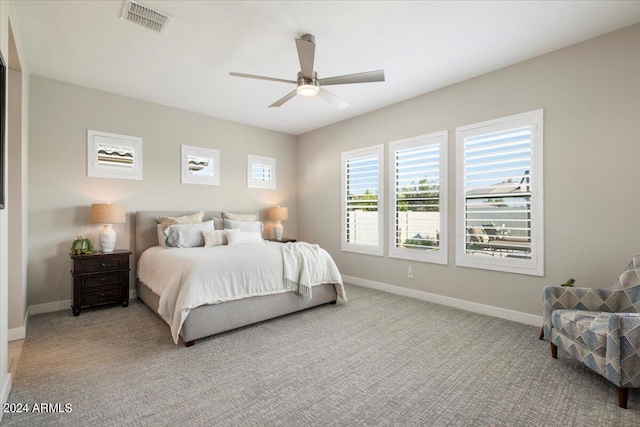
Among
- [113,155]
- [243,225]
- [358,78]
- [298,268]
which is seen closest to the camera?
[358,78]

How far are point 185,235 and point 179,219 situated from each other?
0.46 meters

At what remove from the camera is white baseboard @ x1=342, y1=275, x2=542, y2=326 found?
345 cm

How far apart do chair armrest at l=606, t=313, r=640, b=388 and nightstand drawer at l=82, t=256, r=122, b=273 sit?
16.1 feet

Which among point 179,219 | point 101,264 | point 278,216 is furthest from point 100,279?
point 278,216

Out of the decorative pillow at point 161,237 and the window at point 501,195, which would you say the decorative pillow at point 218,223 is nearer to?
the decorative pillow at point 161,237

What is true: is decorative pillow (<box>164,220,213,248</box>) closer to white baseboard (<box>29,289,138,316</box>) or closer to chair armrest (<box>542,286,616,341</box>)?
white baseboard (<box>29,289,138,316</box>)

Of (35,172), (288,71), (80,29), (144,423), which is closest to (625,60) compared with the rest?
(288,71)

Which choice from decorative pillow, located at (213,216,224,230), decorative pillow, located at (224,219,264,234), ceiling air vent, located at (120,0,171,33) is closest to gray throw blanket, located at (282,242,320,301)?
decorative pillow, located at (224,219,264,234)

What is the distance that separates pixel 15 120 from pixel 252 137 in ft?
11.2

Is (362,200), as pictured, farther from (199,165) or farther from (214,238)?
(199,165)

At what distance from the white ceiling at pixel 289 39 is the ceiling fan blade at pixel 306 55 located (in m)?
0.32

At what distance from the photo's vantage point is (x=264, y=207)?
6102mm

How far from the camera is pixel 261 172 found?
6.07 meters

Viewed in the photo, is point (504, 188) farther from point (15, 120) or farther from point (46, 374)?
point (15, 120)
